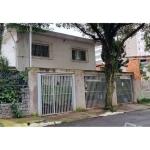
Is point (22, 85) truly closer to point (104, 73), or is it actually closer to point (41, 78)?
point (41, 78)

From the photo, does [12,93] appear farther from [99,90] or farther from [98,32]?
[98,32]

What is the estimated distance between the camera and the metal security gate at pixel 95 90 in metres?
10.3

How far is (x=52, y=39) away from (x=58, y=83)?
151 inches

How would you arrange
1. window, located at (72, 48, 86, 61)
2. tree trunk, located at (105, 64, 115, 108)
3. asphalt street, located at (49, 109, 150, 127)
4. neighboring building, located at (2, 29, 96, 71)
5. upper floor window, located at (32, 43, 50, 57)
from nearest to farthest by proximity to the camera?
asphalt street, located at (49, 109, 150, 127) < tree trunk, located at (105, 64, 115, 108) < neighboring building, located at (2, 29, 96, 71) < upper floor window, located at (32, 43, 50, 57) < window, located at (72, 48, 86, 61)

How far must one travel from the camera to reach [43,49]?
11602 mm

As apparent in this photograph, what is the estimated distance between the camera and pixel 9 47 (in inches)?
441

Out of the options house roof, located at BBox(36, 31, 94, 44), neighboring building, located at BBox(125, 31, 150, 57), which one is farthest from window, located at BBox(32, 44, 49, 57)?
neighboring building, located at BBox(125, 31, 150, 57)

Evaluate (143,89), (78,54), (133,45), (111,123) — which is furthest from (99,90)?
(133,45)

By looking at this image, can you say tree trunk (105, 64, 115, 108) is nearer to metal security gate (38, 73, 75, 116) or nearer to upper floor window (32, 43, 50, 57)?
metal security gate (38, 73, 75, 116)

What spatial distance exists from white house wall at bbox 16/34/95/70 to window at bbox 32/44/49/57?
0.24 m

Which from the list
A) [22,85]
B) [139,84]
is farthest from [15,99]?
[139,84]

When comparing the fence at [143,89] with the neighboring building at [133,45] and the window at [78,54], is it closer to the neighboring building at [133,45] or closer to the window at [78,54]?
the window at [78,54]

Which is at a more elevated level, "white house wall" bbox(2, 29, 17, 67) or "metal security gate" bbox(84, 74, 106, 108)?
"white house wall" bbox(2, 29, 17, 67)

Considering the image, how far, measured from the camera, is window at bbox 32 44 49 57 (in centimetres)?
1119
